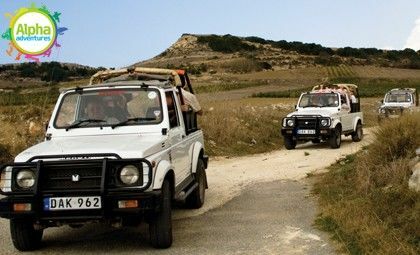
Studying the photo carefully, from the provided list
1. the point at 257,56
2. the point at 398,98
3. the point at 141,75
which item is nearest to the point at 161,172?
the point at 141,75

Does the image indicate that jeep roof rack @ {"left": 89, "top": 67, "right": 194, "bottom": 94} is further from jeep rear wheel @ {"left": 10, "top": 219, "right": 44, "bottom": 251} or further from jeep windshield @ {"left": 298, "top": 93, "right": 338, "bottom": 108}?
jeep windshield @ {"left": 298, "top": 93, "right": 338, "bottom": 108}

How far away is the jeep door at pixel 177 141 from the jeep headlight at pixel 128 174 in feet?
3.75

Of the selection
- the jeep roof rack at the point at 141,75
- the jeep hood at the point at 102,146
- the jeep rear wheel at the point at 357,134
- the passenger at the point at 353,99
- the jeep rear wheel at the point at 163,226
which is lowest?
the jeep rear wheel at the point at 357,134

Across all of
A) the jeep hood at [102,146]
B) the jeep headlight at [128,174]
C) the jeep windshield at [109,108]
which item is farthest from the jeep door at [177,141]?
the jeep headlight at [128,174]

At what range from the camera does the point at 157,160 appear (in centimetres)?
631

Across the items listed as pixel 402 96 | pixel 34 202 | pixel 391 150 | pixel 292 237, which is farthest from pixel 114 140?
pixel 402 96

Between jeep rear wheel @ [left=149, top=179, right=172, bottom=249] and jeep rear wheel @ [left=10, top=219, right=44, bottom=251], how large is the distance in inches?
55.6

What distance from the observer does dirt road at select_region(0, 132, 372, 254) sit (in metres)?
6.48

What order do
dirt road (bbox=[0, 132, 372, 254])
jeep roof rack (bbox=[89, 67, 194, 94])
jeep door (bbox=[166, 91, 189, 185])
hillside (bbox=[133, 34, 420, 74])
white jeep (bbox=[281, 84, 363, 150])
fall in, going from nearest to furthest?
dirt road (bbox=[0, 132, 372, 254])
jeep door (bbox=[166, 91, 189, 185])
jeep roof rack (bbox=[89, 67, 194, 94])
white jeep (bbox=[281, 84, 363, 150])
hillside (bbox=[133, 34, 420, 74])

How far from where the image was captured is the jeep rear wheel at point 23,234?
250 inches

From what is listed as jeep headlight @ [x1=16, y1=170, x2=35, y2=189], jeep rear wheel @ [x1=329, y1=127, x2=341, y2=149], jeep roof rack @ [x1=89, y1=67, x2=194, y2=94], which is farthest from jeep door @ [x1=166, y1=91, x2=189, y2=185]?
jeep rear wheel @ [x1=329, y1=127, x2=341, y2=149]

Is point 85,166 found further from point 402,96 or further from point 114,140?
point 402,96

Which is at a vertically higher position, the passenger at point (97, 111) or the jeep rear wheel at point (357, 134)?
the passenger at point (97, 111)

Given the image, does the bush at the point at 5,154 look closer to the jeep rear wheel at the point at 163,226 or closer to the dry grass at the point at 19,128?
the dry grass at the point at 19,128
